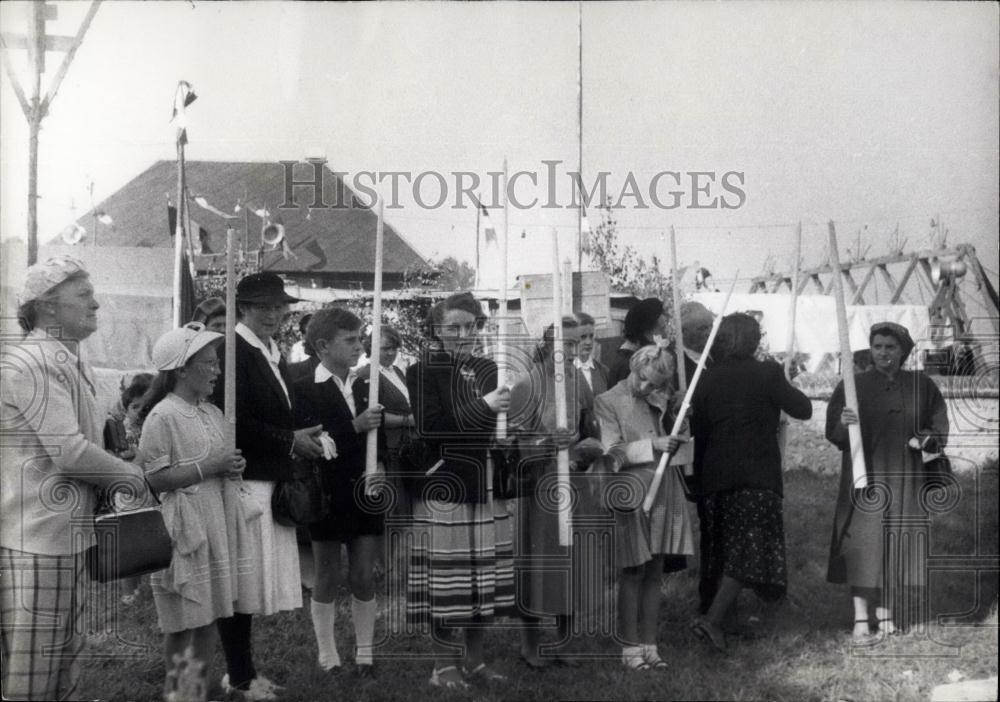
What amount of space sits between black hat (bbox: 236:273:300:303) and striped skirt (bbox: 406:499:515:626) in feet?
3.72

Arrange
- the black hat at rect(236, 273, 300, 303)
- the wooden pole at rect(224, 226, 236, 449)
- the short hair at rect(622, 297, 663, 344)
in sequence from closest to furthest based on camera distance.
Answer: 1. the wooden pole at rect(224, 226, 236, 449)
2. the black hat at rect(236, 273, 300, 303)
3. the short hair at rect(622, 297, 663, 344)

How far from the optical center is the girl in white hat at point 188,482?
379 centimetres

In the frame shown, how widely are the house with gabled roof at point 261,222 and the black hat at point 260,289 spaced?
0.23m

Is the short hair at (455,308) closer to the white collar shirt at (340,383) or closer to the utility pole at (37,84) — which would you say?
the white collar shirt at (340,383)

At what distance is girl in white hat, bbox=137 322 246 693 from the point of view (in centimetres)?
379

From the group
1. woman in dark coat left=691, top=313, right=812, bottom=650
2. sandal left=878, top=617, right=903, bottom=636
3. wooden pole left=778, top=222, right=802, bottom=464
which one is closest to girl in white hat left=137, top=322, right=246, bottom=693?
woman in dark coat left=691, top=313, right=812, bottom=650

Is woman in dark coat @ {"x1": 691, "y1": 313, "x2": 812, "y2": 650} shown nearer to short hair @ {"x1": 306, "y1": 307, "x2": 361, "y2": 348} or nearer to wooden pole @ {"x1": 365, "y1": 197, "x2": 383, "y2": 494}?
wooden pole @ {"x1": 365, "y1": 197, "x2": 383, "y2": 494}

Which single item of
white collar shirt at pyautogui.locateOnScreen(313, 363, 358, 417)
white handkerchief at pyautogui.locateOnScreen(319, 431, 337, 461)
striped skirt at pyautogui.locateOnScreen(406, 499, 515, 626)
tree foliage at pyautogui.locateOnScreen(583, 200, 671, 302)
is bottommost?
striped skirt at pyautogui.locateOnScreen(406, 499, 515, 626)

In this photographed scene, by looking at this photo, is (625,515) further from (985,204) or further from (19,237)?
(19,237)

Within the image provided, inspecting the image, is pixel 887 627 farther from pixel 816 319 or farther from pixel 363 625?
pixel 363 625

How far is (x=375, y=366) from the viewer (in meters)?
4.43

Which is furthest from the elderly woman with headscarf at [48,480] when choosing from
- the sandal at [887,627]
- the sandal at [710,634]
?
the sandal at [887,627]

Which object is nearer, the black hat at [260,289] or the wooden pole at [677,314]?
the black hat at [260,289]

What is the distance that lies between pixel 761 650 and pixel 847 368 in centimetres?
143
